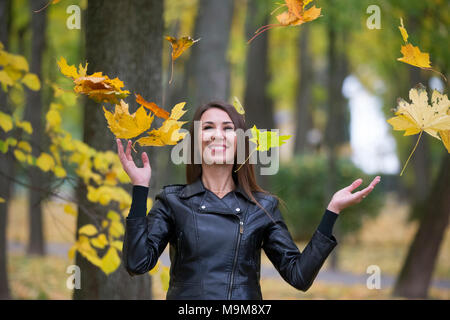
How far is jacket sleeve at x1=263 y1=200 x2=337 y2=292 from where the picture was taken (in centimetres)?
233

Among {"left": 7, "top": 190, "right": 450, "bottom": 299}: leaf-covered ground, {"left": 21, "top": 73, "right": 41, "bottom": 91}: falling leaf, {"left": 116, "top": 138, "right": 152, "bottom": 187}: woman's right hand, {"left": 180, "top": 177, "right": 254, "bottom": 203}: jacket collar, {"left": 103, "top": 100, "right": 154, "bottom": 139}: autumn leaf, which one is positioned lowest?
{"left": 7, "top": 190, "right": 450, "bottom": 299}: leaf-covered ground

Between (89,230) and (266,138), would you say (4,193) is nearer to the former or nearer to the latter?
(89,230)

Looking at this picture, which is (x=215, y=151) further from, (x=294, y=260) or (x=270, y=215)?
(x=294, y=260)

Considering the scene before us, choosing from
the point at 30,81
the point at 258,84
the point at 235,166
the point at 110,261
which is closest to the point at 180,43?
the point at 235,166

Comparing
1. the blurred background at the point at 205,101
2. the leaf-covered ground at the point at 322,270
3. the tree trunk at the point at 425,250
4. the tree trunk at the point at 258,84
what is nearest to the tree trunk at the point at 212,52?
the blurred background at the point at 205,101

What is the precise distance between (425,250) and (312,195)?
242 inches

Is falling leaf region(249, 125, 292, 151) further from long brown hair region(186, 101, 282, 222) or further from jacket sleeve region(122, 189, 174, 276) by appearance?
jacket sleeve region(122, 189, 174, 276)

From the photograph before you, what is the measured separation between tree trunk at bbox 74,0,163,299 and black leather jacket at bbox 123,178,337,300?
4.84ft

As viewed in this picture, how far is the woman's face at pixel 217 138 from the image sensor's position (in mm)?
2553

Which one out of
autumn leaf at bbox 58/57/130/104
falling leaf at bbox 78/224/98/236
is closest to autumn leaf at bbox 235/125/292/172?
autumn leaf at bbox 58/57/130/104

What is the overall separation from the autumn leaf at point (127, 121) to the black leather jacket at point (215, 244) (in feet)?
1.21

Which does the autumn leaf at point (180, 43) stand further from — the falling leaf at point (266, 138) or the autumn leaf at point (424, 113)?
the autumn leaf at point (424, 113)
